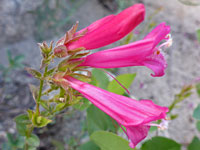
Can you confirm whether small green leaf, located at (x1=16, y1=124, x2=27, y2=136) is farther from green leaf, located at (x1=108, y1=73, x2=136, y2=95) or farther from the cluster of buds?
green leaf, located at (x1=108, y1=73, x2=136, y2=95)

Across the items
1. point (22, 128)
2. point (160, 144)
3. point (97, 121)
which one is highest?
point (22, 128)

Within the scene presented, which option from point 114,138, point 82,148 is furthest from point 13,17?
point 114,138

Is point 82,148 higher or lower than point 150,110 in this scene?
lower

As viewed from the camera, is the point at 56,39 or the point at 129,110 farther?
the point at 56,39

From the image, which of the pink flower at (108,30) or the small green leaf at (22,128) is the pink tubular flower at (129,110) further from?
the small green leaf at (22,128)

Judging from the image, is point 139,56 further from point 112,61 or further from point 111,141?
point 111,141

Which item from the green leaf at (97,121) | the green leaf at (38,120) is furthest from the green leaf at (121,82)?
the green leaf at (38,120)

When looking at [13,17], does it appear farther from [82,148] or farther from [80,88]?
[80,88]

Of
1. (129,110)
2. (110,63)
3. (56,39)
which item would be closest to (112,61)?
(110,63)
